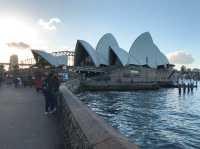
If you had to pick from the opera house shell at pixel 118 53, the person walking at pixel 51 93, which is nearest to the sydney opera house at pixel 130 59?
the opera house shell at pixel 118 53

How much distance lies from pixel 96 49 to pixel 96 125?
90.0 meters

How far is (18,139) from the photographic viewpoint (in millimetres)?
6348

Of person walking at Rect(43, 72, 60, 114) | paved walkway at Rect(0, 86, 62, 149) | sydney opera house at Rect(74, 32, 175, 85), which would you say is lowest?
paved walkway at Rect(0, 86, 62, 149)

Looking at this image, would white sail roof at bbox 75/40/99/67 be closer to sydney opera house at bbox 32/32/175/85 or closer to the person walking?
sydney opera house at bbox 32/32/175/85

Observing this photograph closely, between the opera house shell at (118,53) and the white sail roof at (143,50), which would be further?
the white sail roof at (143,50)

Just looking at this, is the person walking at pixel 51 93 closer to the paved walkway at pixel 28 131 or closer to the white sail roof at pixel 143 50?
the paved walkway at pixel 28 131

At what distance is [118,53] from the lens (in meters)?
88.4

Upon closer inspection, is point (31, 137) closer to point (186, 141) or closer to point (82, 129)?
point (82, 129)

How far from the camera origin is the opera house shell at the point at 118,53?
291ft

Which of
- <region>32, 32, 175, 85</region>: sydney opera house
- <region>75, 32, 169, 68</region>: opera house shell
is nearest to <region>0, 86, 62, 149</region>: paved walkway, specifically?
<region>32, 32, 175, 85</region>: sydney opera house

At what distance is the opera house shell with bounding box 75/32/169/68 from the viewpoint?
8881cm

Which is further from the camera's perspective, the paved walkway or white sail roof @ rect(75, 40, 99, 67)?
white sail roof @ rect(75, 40, 99, 67)

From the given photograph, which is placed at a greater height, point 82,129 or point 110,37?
point 110,37

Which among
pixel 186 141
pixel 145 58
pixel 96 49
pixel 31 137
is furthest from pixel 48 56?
pixel 31 137
